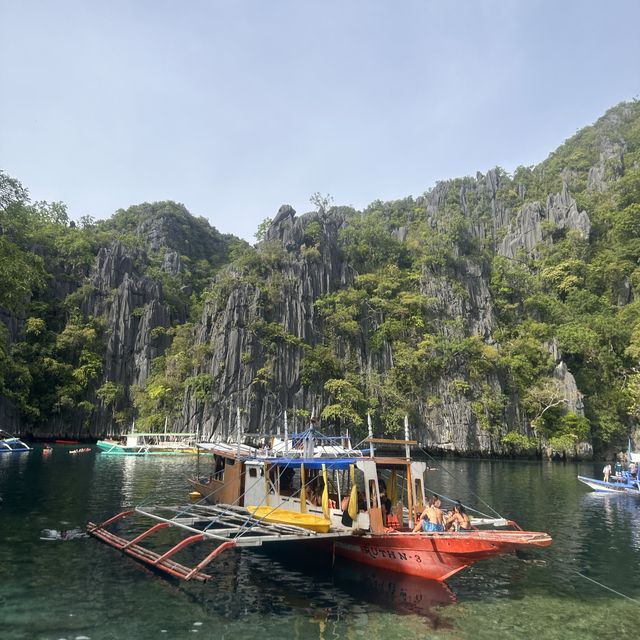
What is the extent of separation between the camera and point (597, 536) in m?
20.2

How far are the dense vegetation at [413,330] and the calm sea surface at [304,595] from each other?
131ft

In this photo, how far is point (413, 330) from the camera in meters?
67.4

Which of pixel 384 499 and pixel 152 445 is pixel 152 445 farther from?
pixel 384 499

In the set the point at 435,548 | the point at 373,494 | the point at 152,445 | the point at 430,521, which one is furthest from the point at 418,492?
the point at 152,445

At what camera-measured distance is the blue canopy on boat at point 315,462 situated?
16.2 meters

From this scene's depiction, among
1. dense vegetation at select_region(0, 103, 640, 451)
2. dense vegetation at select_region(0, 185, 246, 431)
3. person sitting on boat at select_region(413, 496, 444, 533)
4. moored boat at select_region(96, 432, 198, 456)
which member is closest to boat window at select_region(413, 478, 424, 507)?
person sitting on boat at select_region(413, 496, 444, 533)

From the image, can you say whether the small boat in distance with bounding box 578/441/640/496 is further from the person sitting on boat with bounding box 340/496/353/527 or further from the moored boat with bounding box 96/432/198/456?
the moored boat with bounding box 96/432/198/456

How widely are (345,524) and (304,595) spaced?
3003mm

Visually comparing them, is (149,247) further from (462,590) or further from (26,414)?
(462,590)

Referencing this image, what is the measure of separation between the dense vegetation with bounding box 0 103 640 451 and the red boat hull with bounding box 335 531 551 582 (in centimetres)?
4385

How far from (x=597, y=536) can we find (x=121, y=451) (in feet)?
156

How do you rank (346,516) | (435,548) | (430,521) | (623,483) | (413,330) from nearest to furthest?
(435,548), (430,521), (346,516), (623,483), (413,330)

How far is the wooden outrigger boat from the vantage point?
13.1 metres

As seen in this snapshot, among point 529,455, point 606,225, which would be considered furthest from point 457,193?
point 529,455
